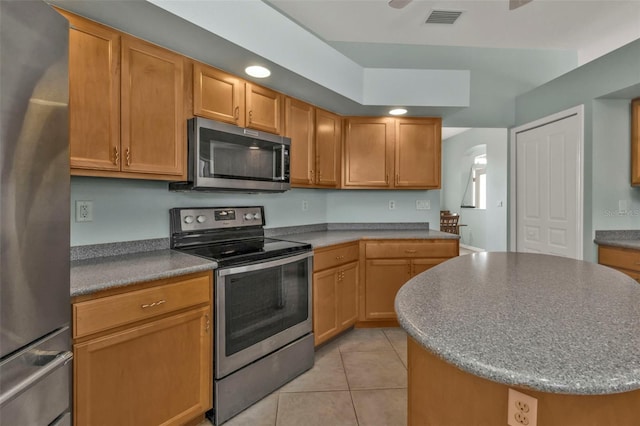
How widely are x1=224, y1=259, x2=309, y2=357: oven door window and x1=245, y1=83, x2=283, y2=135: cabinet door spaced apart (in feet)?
3.40

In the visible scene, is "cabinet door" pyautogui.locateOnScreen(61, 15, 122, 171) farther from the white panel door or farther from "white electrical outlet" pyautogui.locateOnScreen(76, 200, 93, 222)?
the white panel door

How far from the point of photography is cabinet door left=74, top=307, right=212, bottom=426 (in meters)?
1.28

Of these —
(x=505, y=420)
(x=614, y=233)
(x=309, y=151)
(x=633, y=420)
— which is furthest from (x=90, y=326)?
(x=614, y=233)

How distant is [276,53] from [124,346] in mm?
1846

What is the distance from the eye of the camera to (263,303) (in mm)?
1942

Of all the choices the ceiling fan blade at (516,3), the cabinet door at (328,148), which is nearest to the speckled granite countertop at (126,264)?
the cabinet door at (328,148)

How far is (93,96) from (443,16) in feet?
7.96

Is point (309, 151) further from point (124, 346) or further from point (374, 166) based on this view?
point (124, 346)

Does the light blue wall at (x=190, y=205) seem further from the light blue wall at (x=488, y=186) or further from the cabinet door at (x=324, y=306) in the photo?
the light blue wall at (x=488, y=186)

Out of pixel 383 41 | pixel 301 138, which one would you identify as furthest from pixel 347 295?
pixel 383 41

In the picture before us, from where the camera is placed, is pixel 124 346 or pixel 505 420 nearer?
pixel 505 420

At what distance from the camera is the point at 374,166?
10.6ft

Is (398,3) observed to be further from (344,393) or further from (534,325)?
(344,393)

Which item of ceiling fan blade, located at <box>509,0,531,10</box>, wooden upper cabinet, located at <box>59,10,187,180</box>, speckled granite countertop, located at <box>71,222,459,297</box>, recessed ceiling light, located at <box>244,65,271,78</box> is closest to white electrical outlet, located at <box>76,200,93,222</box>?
speckled granite countertop, located at <box>71,222,459,297</box>
